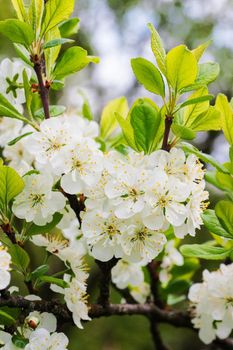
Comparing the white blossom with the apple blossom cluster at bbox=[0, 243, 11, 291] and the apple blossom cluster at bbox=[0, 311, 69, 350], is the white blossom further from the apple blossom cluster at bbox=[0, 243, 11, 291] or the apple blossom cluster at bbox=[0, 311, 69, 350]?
the apple blossom cluster at bbox=[0, 243, 11, 291]

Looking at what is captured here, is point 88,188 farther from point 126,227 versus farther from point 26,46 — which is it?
point 26,46

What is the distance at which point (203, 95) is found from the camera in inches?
38.4

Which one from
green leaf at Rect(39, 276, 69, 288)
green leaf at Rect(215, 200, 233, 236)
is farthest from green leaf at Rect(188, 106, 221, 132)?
green leaf at Rect(39, 276, 69, 288)

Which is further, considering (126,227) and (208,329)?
(208,329)

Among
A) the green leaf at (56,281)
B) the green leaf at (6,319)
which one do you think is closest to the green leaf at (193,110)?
the green leaf at (56,281)

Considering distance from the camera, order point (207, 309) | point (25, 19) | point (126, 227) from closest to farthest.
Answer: point (126, 227) → point (25, 19) → point (207, 309)

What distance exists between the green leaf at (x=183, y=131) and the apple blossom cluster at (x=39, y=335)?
414mm

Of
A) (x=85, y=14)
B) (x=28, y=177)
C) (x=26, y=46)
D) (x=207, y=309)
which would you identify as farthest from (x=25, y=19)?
(x=85, y=14)

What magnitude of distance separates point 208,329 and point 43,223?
21.4 inches

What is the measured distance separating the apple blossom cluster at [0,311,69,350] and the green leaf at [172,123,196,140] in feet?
1.36

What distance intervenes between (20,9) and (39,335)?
0.59 m

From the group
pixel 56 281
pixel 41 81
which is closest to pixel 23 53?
pixel 41 81

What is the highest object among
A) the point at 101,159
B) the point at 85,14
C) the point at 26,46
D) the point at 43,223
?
the point at 26,46

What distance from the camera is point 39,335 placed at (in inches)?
38.1
